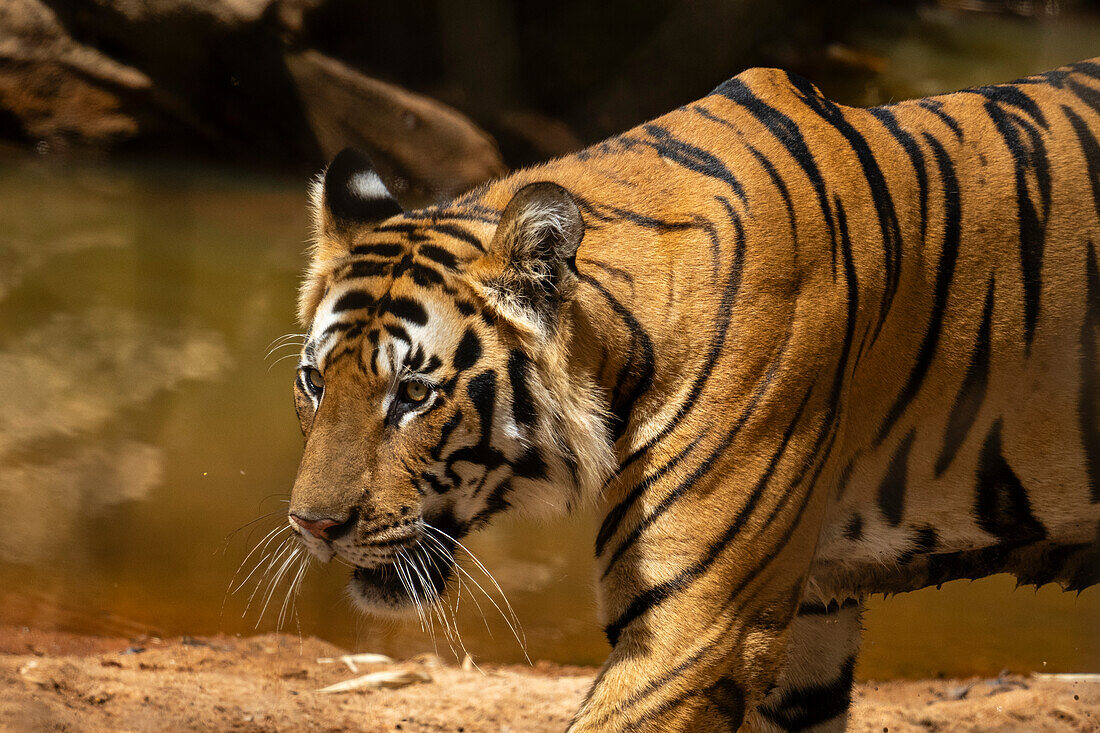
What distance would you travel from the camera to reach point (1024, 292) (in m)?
1.87

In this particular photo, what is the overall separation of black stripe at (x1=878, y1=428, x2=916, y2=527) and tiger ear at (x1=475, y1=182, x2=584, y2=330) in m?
0.70

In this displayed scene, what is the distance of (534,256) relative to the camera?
1587 mm

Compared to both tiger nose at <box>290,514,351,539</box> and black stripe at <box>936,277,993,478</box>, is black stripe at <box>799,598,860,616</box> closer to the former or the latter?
black stripe at <box>936,277,993,478</box>

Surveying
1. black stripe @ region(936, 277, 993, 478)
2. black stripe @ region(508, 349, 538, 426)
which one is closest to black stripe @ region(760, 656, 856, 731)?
black stripe @ region(936, 277, 993, 478)

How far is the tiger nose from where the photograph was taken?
5.12 feet

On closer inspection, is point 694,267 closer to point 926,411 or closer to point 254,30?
point 926,411

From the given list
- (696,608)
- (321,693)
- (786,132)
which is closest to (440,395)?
(696,608)

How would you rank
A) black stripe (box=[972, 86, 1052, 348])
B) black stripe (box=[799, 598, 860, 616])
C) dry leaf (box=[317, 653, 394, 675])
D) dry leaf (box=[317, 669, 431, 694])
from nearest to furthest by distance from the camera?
black stripe (box=[972, 86, 1052, 348]) < black stripe (box=[799, 598, 860, 616]) < dry leaf (box=[317, 669, 431, 694]) < dry leaf (box=[317, 653, 394, 675])

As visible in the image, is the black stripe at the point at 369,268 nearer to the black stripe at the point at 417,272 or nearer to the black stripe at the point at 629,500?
the black stripe at the point at 417,272

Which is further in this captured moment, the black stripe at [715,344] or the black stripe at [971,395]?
the black stripe at [971,395]

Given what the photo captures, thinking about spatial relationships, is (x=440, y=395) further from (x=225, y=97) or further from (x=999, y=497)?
(x=225, y=97)

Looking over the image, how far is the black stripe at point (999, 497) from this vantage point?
1933 mm

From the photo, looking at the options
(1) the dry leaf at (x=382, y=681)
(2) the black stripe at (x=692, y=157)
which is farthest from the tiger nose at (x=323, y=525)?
(1) the dry leaf at (x=382, y=681)

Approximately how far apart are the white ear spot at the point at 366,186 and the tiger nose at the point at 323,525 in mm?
587
